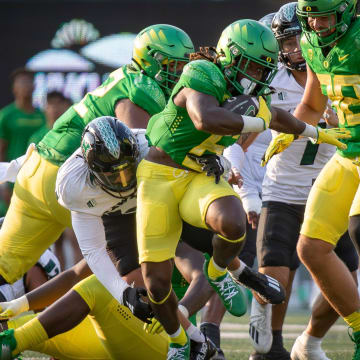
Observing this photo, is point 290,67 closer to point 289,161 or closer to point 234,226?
point 289,161

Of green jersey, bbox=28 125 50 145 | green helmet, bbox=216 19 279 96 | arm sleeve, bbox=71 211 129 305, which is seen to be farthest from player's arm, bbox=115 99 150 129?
green jersey, bbox=28 125 50 145

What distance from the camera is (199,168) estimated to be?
5.16 meters

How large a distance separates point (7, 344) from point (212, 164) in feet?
4.33

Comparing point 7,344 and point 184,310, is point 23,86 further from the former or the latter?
point 7,344

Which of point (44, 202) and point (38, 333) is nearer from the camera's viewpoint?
point (38, 333)

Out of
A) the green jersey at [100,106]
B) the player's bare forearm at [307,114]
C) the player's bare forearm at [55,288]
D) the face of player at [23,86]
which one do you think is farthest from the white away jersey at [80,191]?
the face of player at [23,86]

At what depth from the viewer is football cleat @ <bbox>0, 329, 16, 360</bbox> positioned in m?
5.01

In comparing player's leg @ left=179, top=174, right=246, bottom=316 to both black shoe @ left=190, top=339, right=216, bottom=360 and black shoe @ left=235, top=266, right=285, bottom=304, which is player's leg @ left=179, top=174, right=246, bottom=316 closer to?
black shoe @ left=235, top=266, right=285, bottom=304

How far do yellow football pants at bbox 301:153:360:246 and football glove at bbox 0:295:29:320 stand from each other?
155cm

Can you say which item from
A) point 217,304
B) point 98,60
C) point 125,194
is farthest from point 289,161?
point 98,60

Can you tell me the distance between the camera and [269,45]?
5.07 meters

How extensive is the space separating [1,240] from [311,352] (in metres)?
1.83

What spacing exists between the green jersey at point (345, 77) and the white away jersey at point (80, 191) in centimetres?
98

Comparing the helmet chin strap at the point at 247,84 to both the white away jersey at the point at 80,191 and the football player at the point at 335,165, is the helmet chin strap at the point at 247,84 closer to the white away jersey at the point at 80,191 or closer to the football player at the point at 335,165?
the football player at the point at 335,165
